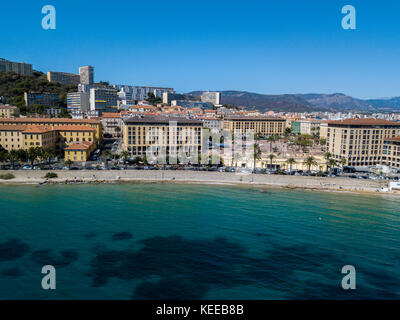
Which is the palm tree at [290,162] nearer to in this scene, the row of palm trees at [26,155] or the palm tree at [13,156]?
the row of palm trees at [26,155]

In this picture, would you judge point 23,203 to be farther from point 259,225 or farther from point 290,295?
point 290,295

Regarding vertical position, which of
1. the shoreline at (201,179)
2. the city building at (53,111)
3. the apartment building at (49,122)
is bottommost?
the shoreline at (201,179)

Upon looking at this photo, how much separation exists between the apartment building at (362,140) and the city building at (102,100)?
55.9 metres

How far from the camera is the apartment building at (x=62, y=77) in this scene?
10618 centimetres

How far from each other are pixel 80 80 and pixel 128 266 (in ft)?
380

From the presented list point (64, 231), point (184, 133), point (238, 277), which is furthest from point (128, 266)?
point (184, 133)

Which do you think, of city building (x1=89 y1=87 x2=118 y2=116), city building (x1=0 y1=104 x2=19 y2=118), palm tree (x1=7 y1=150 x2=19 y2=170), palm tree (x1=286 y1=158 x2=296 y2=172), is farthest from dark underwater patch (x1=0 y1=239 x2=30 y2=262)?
city building (x1=89 y1=87 x2=118 y2=116)

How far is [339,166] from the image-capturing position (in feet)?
136

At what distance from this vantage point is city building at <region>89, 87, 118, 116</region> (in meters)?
79.9

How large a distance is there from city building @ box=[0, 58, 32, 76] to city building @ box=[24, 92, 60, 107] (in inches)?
1017

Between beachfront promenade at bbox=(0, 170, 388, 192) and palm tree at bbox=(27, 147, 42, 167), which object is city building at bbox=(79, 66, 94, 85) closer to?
palm tree at bbox=(27, 147, 42, 167)

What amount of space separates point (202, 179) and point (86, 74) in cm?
9728

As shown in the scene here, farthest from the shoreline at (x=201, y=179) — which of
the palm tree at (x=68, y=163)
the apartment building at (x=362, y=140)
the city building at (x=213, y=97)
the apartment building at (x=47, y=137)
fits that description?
the city building at (x=213, y=97)

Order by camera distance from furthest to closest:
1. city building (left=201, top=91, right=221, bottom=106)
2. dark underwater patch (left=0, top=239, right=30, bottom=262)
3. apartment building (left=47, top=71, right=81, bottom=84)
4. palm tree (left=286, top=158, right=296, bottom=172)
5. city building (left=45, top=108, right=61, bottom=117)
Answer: city building (left=201, top=91, right=221, bottom=106)
apartment building (left=47, top=71, right=81, bottom=84)
city building (left=45, top=108, right=61, bottom=117)
palm tree (left=286, top=158, right=296, bottom=172)
dark underwater patch (left=0, top=239, right=30, bottom=262)
